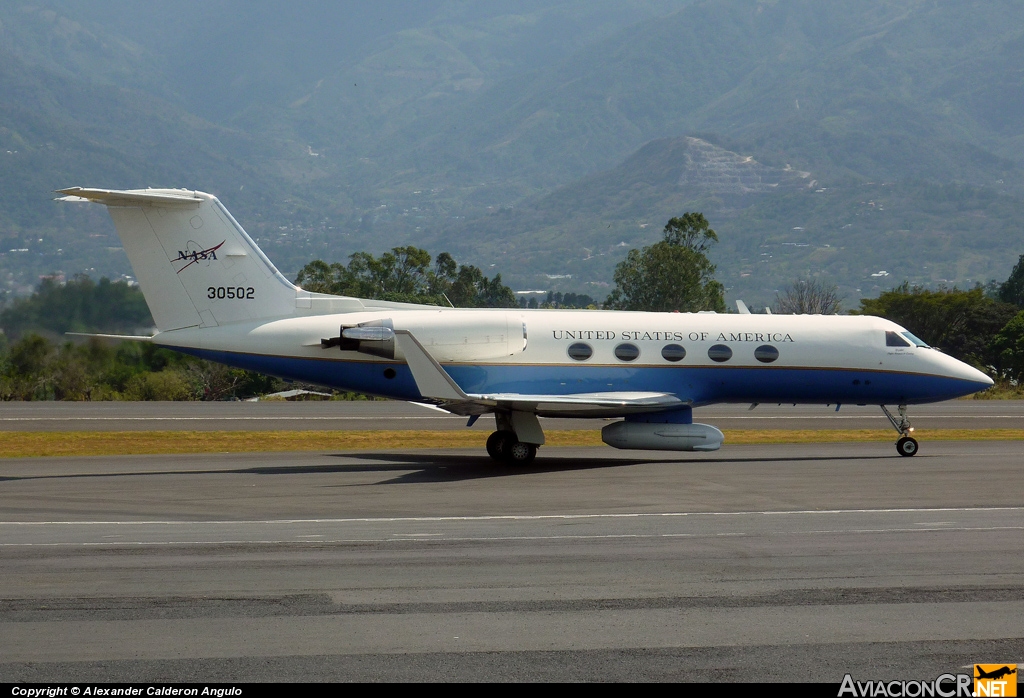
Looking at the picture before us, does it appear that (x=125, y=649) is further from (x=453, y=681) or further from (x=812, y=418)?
(x=812, y=418)

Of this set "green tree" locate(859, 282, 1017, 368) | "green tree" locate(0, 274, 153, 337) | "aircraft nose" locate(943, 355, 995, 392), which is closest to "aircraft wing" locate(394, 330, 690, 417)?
"aircraft nose" locate(943, 355, 995, 392)

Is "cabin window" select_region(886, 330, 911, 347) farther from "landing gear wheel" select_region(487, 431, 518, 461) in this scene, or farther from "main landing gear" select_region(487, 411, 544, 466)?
"landing gear wheel" select_region(487, 431, 518, 461)

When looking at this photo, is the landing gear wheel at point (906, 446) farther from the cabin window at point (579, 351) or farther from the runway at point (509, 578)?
the cabin window at point (579, 351)

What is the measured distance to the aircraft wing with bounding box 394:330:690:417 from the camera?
2050 cm

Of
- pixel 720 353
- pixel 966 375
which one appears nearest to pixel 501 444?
pixel 720 353

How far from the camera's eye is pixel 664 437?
23.1 metres

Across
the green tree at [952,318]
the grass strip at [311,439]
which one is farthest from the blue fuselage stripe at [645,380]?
the green tree at [952,318]

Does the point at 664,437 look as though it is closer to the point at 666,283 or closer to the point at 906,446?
the point at 906,446

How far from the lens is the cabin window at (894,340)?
25.2 metres

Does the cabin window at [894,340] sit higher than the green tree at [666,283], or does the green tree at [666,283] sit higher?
the green tree at [666,283]

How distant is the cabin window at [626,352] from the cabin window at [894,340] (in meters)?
6.06

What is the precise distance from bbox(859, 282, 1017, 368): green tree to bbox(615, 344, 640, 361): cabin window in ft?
131

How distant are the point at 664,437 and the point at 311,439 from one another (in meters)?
10.4

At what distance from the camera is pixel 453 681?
844 centimetres
